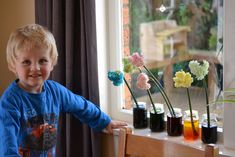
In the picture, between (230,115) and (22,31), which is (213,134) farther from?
(22,31)

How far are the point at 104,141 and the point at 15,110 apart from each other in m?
0.57

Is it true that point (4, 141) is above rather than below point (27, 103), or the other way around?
below

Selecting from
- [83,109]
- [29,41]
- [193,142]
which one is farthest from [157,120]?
[29,41]

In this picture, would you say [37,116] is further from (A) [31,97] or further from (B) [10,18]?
(B) [10,18]

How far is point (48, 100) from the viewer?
174 cm

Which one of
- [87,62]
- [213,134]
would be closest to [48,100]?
[87,62]

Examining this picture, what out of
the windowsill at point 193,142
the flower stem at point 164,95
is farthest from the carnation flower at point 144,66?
the windowsill at point 193,142

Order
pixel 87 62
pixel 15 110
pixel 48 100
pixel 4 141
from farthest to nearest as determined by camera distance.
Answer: pixel 87 62
pixel 48 100
pixel 15 110
pixel 4 141

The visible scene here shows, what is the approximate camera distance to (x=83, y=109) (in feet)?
6.01

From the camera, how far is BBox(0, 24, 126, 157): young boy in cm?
159

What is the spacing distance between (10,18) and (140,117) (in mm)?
1054

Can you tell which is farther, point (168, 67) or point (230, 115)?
point (168, 67)

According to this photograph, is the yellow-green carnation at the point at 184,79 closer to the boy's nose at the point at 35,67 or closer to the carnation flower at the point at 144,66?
the carnation flower at the point at 144,66

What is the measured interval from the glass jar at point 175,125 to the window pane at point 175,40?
0.38ft
